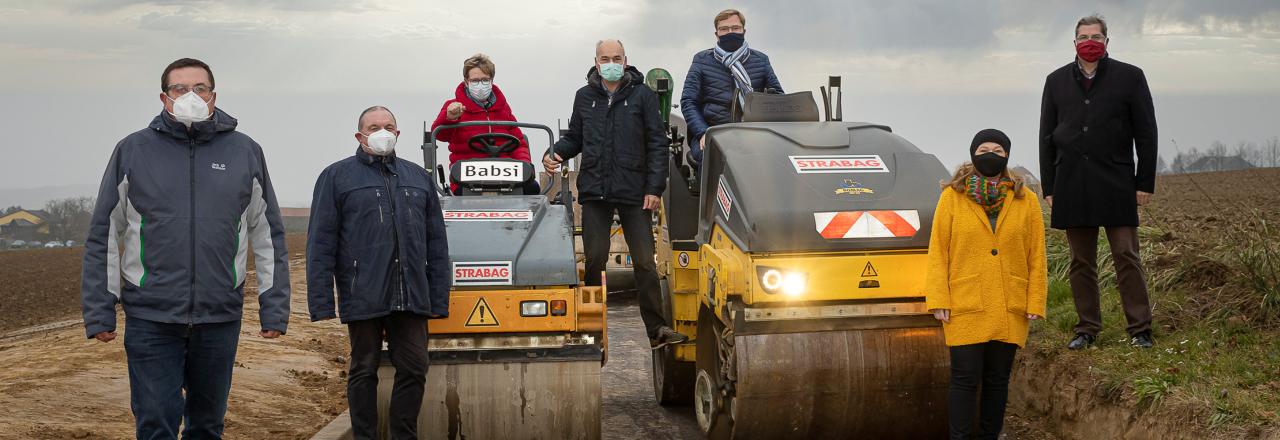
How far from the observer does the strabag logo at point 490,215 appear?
691 centimetres

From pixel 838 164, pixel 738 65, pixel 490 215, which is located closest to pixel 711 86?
pixel 738 65

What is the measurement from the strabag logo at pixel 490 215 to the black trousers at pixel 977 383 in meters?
2.64

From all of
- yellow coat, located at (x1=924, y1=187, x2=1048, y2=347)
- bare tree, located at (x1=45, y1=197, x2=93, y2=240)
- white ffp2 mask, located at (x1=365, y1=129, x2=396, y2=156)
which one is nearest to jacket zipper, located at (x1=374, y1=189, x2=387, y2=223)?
A: white ffp2 mask, located at (x1=365, y1=129, x2=396, y2=156)

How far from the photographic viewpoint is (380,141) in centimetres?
580

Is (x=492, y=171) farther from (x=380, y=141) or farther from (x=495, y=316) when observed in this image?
(x=380, y=141)

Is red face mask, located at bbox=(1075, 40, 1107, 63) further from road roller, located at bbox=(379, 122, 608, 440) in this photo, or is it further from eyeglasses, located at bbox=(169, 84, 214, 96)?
eyeglasses, located at bbox=(169, 84, 214, 96)

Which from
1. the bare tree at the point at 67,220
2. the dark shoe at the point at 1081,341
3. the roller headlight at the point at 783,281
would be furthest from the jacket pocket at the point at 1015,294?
the bare tree at the point at 67,220

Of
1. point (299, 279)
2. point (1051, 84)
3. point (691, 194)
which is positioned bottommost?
point (299, 279)

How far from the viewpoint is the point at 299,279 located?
951 inches

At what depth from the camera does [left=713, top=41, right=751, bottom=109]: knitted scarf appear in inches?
331

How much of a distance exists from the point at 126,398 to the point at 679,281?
4.02 metres

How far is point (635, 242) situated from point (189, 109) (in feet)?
12.2

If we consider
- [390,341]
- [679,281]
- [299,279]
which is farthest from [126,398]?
[299,279]

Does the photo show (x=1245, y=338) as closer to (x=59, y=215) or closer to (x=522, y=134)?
(x=522, y=134)
